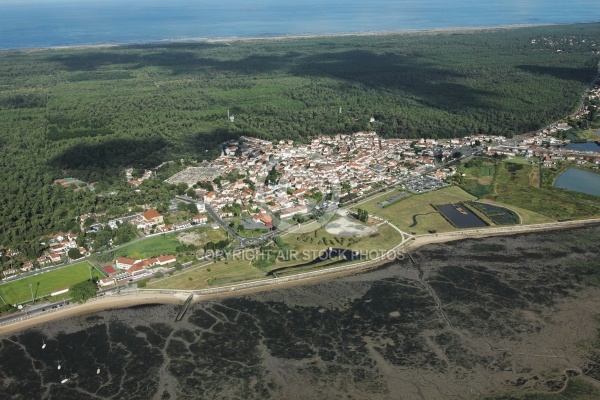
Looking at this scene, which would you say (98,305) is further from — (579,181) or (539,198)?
(579,181)

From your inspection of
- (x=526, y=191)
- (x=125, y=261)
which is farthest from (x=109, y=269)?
(x=526, y=191)

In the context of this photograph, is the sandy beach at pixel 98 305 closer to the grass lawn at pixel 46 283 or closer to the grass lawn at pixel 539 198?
the grass lawn at pixel 46 283

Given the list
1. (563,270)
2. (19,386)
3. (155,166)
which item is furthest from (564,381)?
(155,166)

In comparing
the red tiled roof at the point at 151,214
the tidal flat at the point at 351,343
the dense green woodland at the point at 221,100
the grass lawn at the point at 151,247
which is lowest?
the tidal flat at the point at 351,343

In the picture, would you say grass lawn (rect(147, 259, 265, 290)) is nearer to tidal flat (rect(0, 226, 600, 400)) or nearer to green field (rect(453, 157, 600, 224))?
tidal flat (rect(0, 226, 600, 400))

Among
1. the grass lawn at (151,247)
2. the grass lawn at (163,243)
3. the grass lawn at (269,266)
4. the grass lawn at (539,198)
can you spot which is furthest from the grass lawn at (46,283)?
the grass lawn at (539,198)

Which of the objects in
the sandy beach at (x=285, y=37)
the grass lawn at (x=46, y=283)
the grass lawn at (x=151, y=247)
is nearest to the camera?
the grass lawn at (x=46, y=283)

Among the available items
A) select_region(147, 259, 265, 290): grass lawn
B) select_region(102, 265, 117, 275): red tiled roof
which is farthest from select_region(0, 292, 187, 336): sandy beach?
select_region(102, 265, 117, 275): red tiled roof
